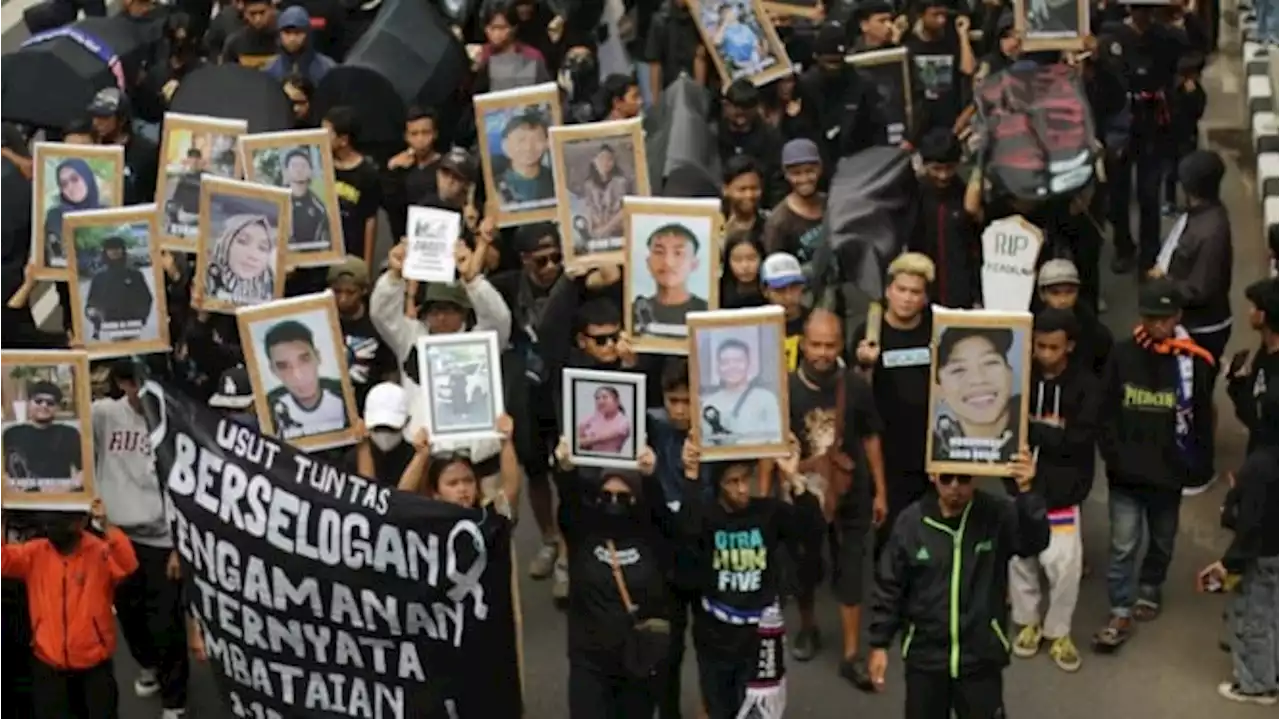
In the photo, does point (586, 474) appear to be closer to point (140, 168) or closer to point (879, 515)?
point (879, 515)

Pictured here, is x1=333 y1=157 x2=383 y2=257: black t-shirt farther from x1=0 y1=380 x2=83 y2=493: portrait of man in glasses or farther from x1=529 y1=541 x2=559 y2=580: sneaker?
x1=0 y1=380 x2=83 y2=493: portrait of man in glasses

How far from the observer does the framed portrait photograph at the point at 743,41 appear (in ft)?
40.7

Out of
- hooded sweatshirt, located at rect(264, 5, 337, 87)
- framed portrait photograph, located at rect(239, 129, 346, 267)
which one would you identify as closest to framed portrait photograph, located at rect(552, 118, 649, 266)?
framed portrait photograph, located at rect(239, 129, 346, 267)

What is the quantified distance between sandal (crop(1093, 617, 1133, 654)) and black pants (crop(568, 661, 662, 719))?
7.84 feet

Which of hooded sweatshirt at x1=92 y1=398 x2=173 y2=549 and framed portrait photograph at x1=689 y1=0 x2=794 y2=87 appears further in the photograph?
framed portrait photograph at x1=689 y1=0 x2=794 y2=87

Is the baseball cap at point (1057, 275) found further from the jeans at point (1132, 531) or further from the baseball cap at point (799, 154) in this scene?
the baseball cap at point (799, 154)

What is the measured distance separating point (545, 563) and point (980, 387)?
3.11 metres

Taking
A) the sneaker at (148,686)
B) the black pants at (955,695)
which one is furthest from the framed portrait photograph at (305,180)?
the black pants at (955,695)

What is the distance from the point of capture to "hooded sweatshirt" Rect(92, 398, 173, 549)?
9.38m

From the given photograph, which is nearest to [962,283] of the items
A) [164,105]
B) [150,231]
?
Answer: [150,231]

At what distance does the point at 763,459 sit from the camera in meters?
8.58

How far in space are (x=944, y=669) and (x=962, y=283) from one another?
3374 mm

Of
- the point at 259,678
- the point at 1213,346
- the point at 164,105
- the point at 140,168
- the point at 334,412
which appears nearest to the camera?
the point at 259,678

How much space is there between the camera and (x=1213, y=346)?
11172mm
